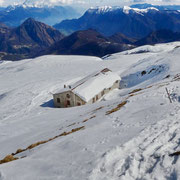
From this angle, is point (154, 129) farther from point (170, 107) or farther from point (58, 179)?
point (58, 179)

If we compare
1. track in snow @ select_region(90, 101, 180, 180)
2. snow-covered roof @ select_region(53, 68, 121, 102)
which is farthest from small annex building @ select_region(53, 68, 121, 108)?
track in snow @ select_region(90, 101, 180, 180)

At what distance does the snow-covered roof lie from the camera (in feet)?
164

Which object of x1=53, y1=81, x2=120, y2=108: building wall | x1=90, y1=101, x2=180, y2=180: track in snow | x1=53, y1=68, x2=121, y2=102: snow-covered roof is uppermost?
x1=90, y1=101, x2=180, y2=180: track in snow

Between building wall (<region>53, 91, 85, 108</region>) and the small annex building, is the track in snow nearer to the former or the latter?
the small annex building

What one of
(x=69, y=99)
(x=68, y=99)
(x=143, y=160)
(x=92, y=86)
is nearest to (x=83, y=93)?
(x=69, y=99)

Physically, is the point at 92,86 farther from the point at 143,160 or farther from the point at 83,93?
the point at 143,160

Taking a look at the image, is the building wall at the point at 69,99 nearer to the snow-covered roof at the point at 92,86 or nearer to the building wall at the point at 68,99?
the building wall at the point at 68,99

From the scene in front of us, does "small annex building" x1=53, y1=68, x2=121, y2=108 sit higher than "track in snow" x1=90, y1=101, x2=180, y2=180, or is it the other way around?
"track in snow" x1=90, y1=101, x2=180, y2=180

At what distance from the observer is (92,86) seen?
53531 mm

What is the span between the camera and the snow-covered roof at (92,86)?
49.8m

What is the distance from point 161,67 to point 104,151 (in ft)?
180

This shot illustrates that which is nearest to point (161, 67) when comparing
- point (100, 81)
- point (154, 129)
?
point (100, 81)

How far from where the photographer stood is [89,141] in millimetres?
14141

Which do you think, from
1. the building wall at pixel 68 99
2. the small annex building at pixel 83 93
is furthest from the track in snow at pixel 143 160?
the building wall at pixel 68 99
